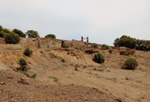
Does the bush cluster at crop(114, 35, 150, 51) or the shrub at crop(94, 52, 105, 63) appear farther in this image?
the bush cluster at crop(114, 35, 150, 51)

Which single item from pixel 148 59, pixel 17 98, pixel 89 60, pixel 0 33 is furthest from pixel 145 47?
pixel 17 98

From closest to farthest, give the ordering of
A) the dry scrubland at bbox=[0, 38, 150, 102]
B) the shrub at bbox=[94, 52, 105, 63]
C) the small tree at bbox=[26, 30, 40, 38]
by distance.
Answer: the dry scrubland at bbox=[0, 38, 150, 102] → the shrub at bbox=[94, 52, 105, 63] → the small tree at bbox=[26, 30, 40, 38]

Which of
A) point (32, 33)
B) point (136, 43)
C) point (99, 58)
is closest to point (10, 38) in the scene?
point (99, 58)

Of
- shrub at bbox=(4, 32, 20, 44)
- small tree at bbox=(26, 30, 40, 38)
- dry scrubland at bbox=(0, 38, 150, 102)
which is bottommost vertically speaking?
dry scrubland at bbox=(0, 38, 150, 102)

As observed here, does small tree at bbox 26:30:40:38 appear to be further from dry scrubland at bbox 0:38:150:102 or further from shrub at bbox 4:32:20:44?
shrub at bbox 4:32:20:44

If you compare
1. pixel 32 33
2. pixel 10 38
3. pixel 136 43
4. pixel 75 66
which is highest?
pixel 32 33

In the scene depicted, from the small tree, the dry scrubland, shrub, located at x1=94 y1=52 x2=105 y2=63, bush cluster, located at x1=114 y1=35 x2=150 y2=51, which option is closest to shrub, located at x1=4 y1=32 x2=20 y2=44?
the dry scrubland

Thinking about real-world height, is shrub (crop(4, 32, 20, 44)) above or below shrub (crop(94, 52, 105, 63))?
above

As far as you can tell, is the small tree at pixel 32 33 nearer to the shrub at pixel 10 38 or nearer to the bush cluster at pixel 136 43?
the shrub at pixel 10 38

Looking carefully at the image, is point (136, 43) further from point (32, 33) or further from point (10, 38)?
point (10, 38)

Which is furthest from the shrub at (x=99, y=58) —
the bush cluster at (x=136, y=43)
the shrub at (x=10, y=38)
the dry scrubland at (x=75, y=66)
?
the bush cluster at (x=136, y=43)

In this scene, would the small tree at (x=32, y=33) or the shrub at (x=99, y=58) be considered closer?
the shrub at (x=99, y=58)

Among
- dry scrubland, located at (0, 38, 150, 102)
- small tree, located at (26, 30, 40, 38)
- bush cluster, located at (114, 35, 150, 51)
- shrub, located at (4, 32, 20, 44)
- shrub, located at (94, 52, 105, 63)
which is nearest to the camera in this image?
dry scrubland, located at (0, 38, 150, 102)

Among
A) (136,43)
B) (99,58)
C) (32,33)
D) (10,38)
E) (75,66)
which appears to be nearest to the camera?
(75,66)
